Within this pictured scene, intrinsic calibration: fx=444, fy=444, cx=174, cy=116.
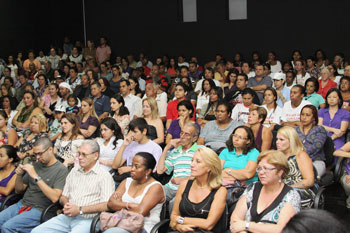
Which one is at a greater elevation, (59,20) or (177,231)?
(59,20)

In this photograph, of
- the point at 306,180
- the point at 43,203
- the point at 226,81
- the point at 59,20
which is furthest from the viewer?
the point at 59,20

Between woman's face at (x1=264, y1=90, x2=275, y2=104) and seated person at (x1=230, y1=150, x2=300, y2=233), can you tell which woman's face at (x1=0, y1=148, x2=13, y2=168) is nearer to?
seated person at (x1=230, y1=150, x2=300, y2=233)

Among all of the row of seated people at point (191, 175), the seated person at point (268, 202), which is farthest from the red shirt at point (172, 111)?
the seated person at point (268, 202)

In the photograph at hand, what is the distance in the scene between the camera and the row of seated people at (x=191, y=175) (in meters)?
3.19

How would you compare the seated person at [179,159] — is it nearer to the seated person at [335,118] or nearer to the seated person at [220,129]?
the seated person at [220,129]

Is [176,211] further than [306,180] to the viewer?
No

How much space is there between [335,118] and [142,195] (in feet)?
9.12

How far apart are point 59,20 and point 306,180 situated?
10.2m

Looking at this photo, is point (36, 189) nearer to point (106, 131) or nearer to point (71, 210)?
point (71, 210)

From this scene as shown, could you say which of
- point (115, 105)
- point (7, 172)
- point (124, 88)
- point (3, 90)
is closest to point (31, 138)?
point (7, 172)

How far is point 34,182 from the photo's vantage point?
13.9ft

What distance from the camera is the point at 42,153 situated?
4195mm

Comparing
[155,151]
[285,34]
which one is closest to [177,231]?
[155,151]

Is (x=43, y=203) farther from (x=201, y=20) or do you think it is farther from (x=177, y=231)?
(x=201, y=20)
